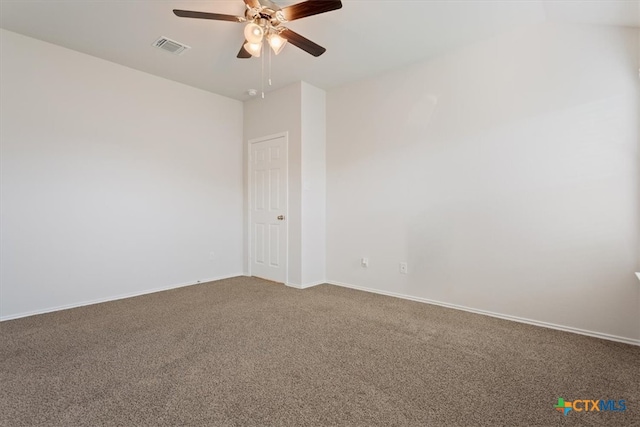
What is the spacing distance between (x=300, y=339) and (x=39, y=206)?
297 centimetres

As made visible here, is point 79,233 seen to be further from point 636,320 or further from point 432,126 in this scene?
point 636,320

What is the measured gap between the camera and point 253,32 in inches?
91.7

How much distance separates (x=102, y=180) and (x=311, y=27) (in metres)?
2.86

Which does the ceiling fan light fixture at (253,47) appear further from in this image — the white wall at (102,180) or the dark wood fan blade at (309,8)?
the white wall at (102,180)

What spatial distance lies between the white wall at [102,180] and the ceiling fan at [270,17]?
203 centimetres

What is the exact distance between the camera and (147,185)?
392cm

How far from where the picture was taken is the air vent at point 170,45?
3104 mm

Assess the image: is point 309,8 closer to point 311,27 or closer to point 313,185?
point 311,27

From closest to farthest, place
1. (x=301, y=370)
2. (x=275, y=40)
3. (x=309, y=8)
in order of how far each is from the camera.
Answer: (x=301, y=370) < (x=309, y=8) < (x=275, y=40)

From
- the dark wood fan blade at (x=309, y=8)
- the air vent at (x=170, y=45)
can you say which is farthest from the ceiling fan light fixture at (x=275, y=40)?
the air vent at (x=170, y=45)

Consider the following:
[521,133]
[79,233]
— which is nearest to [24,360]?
[79,233]

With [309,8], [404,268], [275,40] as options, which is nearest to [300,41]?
[275,40]

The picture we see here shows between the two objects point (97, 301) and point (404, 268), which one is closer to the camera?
point (97, 301)

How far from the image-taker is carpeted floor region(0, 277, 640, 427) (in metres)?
1.57
